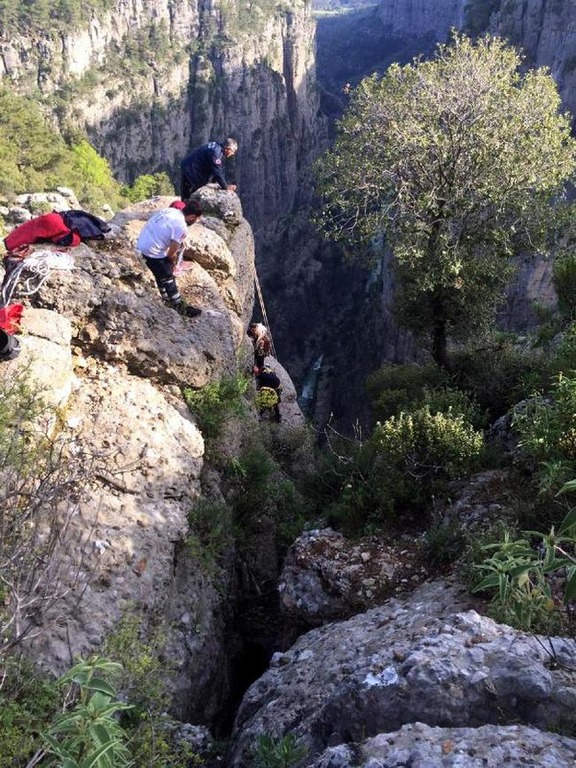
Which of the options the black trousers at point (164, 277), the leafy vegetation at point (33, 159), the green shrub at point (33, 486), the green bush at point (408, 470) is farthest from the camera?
the leafy vegetation at point (33, 159)

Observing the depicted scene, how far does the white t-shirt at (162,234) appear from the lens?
7.30 metres

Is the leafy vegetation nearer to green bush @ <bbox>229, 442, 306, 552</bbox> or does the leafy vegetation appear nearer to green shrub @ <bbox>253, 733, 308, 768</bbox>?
green bush @ <bbox>229, 442, 306, 552</bbox>

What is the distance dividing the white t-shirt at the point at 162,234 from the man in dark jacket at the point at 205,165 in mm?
2535

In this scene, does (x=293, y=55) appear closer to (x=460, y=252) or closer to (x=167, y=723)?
(x=460, y=252)

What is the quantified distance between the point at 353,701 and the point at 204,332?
500 cm

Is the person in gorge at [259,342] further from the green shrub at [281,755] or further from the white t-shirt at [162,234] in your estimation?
Result: the green shrub at [281,755]

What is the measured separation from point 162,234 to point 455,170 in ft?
15.8

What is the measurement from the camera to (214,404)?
686 cm

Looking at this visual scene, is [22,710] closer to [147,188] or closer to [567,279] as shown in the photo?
[567,279]

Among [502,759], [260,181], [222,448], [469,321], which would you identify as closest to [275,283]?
[260,181]

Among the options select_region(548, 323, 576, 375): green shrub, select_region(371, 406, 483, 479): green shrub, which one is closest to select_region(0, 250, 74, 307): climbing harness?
select_region(371, 406, 483, 479): green shrub

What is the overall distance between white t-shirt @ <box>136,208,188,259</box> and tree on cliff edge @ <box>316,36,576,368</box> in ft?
10.6

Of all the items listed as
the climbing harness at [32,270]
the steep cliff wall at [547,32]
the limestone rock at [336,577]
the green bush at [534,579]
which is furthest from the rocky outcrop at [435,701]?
the steep cliff wall at [547,32]

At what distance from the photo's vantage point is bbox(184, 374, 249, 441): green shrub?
676 centimetres
